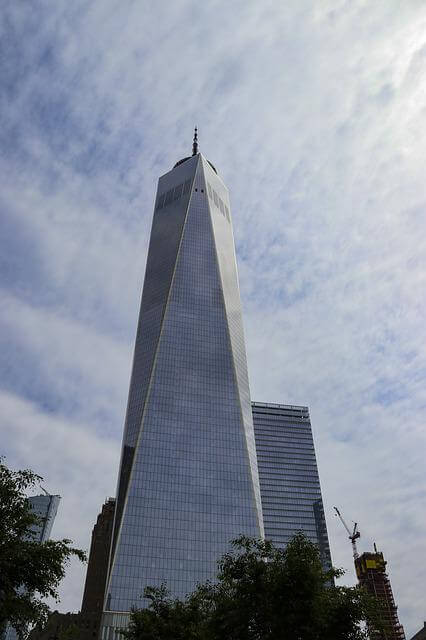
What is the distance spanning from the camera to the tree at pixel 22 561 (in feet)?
100

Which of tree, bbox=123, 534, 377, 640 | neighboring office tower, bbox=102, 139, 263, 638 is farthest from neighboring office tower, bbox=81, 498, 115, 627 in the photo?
tree, bbox=123, 534, 377, 640

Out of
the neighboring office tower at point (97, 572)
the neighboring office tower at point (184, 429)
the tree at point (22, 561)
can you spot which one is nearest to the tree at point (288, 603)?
the tree at point (22, 561)

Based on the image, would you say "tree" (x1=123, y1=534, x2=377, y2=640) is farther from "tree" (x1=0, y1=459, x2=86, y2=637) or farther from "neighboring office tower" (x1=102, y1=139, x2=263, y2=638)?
"neighboring office tower" (x1=102, y1=139, x2=263, y2=638)

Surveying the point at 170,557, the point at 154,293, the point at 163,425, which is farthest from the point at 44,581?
the point at 154,293

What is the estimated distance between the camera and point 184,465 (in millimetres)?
130500

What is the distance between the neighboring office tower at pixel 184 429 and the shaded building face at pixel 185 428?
250 millimetres

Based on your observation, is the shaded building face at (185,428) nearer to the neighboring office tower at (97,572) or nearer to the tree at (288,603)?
the neighboring office tower at (97,572)

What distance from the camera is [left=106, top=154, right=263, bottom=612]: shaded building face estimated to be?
387 feet

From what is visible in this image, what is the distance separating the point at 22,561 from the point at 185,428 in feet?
345

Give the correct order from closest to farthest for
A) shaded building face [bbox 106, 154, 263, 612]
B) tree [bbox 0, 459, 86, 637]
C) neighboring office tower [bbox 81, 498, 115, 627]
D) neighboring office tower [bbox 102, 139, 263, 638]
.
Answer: tree [bbox 0, 459, 86, 637] → neighboring office tower [bbox 102, 139, 263, 638] → shaded building face [bbox 106, 154, 263, 612] → neighboring office tower [bbox 81, 498, 115, 627]

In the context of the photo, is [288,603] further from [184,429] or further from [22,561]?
[184,429]

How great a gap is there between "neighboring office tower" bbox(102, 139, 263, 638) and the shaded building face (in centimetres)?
25

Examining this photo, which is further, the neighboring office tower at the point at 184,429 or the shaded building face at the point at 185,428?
Answer: the shaded building face at the point at 185,428

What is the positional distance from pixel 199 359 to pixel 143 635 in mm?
102432
